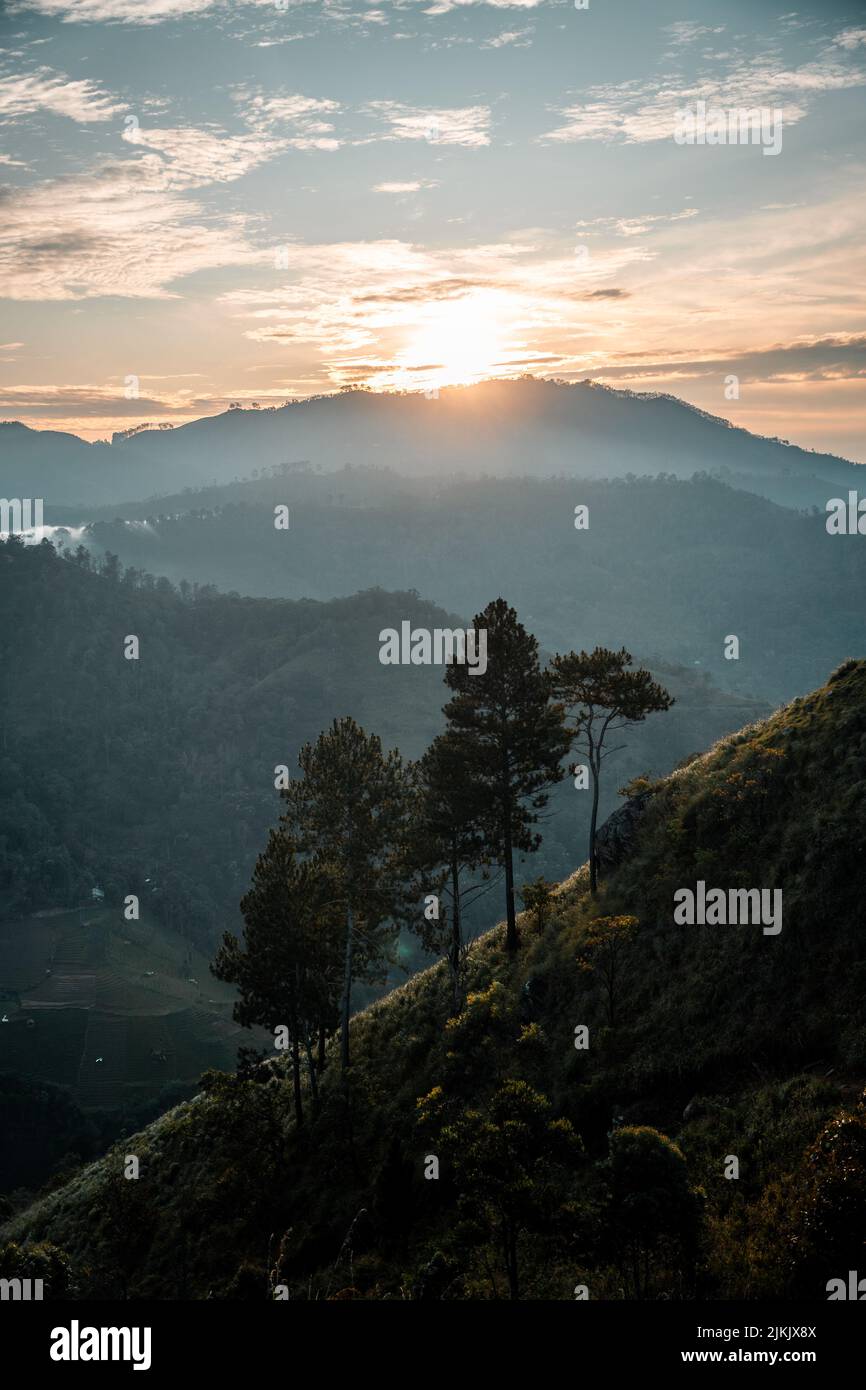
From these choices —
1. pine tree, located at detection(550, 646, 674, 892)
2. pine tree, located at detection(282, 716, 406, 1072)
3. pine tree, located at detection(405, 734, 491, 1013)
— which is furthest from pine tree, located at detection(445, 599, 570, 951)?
pine tree, located at detection(282, 716, 406, 1072)

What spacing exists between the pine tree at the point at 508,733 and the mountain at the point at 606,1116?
3.93 meters

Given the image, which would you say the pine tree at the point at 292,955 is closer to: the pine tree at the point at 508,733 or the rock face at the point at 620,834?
the pine tree at the point at 508,733

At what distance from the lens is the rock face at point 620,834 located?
117 feet

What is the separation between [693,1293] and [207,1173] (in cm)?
2720

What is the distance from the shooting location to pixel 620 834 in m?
36.0

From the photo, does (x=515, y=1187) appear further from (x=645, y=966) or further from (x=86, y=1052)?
(x=86, y=1052)

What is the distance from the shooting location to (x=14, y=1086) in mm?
160750

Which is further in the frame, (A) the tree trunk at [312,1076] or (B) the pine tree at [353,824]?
(B) the pine tree at [353,824]

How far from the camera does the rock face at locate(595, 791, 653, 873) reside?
35594mm

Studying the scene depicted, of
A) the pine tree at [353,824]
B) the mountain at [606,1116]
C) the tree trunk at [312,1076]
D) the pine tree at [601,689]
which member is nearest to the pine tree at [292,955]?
the tree trunk at [312,1076]

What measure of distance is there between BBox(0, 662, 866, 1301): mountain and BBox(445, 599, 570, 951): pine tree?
155 inches

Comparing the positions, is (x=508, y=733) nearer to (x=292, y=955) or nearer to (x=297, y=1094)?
(x=292, y=955)

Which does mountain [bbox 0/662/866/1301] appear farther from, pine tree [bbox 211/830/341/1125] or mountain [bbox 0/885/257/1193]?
mountain [bbox 0/885/257/1193]
